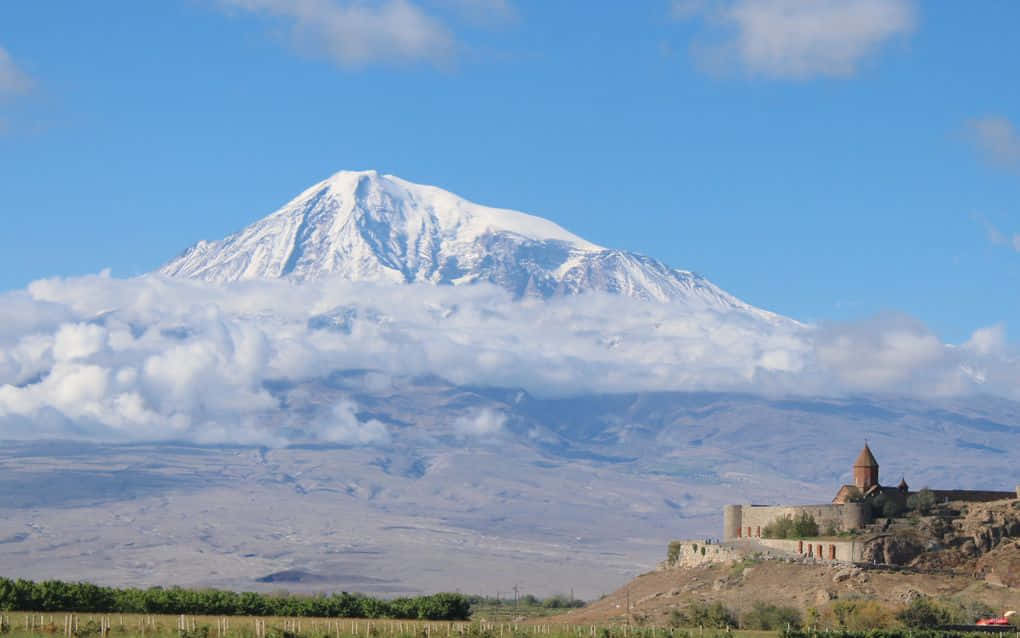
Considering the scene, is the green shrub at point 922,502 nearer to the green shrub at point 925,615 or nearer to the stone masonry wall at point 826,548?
the stone masonry wall at point 826,548

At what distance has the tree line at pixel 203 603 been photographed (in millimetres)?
72000

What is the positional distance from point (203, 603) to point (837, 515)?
35571mm

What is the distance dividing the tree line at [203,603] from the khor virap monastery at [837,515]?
65.1 ft

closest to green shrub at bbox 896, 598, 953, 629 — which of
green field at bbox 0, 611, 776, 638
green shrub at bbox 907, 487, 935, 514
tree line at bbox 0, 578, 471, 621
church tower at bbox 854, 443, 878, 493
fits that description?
green field at bbox 0, 611, 776, 638

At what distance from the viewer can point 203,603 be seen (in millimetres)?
76125

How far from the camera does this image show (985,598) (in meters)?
80.8

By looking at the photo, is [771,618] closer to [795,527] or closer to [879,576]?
[879,576]

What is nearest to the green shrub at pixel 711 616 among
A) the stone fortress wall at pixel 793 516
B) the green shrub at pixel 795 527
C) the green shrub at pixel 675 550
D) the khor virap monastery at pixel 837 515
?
the khor virap monastery at pixel 837 515

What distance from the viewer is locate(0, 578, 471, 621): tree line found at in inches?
2835

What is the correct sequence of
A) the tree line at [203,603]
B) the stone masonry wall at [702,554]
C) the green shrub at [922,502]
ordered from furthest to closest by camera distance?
the green shrub at [922,502]
the stone masonry wall at [702,554]
the tree line at [203,603]

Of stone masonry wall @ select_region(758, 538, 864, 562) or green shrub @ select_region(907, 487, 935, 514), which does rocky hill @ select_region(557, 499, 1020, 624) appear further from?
stone masonry wall @ select_region(758, 538, 864, 562)

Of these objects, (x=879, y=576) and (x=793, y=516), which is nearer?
(x=879, y=576)

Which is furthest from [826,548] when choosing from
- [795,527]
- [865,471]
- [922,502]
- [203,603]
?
[203,603]

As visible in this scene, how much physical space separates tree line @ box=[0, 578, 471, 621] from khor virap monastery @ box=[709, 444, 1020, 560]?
19.8 meters
